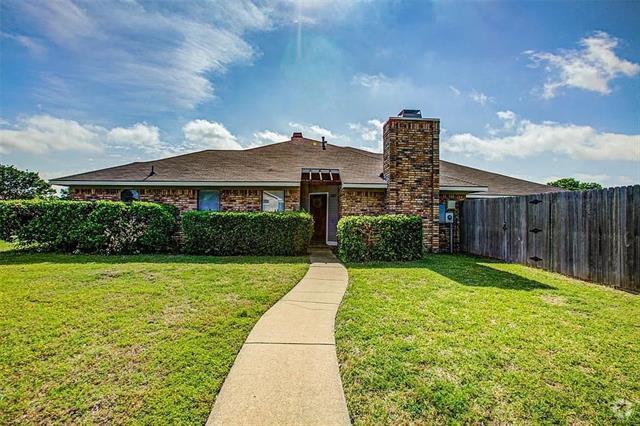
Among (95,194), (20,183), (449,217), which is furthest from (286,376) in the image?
(20,183)

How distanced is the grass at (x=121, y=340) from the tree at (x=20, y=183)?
1114 inches

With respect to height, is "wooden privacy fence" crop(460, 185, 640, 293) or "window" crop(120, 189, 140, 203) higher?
"window" crop(120, 189, 140, 203)

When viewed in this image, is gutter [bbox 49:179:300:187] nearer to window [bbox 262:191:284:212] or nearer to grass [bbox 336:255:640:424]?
window [bbox 262:191:284:212]

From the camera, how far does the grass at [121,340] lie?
2.69 meters

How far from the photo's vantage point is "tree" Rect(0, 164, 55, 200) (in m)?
28.4

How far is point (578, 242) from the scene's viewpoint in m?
7.27

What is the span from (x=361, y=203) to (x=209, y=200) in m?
5.65

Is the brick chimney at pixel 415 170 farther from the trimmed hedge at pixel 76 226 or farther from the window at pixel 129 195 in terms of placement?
the window at pixel 129 195

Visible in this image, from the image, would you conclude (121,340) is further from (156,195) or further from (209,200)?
(156,195)

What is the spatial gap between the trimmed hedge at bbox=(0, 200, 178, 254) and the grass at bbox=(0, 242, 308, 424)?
3.05 m

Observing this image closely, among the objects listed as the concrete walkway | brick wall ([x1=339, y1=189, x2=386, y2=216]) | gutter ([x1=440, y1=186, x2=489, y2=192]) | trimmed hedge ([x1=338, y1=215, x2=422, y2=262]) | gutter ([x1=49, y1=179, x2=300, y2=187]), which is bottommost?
the concrete walkway

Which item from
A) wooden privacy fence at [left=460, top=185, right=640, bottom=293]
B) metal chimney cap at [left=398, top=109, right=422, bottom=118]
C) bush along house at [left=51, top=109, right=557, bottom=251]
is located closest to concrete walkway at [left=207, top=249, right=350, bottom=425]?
wooden privacy fence at [left=460, top=185, right=640, bottom=293]

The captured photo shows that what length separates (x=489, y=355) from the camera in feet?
11.5

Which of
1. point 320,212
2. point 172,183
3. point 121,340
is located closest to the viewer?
point 121,340
